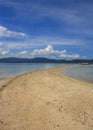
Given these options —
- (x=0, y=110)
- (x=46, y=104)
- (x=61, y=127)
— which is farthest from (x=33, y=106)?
(x=61, y=127)

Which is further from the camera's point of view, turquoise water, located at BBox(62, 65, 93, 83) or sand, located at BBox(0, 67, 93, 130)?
turquoise water, located at BBox(62, 65, 93, 83)

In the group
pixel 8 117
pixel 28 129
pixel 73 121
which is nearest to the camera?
pixel 28 129

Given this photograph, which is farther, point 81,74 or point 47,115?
point 81,74

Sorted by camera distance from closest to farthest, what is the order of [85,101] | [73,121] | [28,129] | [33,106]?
[28,129], [73,121], [33,106], [85,101]

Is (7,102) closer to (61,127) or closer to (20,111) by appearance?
(20,111)

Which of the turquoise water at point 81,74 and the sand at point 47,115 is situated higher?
the sand at point 47,115

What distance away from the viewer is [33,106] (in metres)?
14.2

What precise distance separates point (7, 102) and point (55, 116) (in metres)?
5.14

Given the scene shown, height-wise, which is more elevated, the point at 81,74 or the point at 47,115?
the point at 47,115

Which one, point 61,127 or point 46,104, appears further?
point 46,104

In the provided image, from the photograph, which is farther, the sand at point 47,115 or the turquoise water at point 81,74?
the turquoise water at point 81,74

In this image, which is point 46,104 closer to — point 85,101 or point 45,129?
point 85,101

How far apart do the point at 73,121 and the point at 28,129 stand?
234 cm

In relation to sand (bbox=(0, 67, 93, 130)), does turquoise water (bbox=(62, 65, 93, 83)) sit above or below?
below
